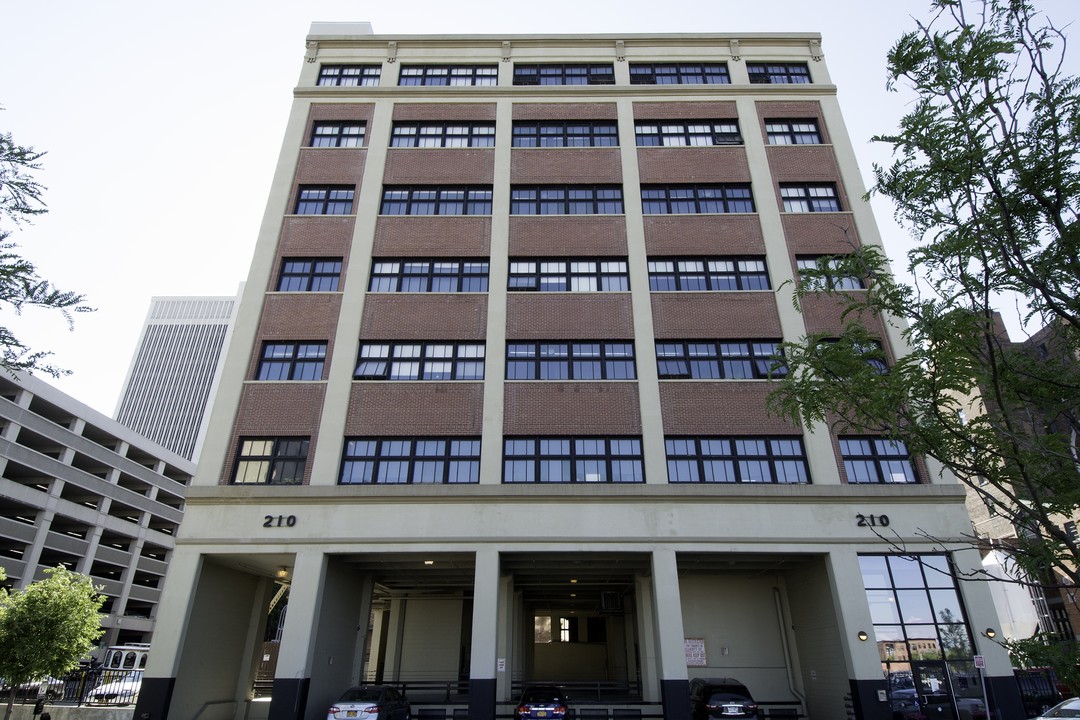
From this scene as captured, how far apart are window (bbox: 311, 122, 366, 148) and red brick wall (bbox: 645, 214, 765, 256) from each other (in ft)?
49.9

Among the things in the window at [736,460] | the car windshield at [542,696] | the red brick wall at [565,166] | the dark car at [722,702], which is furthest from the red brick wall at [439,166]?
the dark car at [722,702]

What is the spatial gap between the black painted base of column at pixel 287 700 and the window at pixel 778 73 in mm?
34662

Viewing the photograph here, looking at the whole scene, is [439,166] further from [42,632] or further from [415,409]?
[42,632]

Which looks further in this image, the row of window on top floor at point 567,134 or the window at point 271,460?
the row of window on top floor at point 567,134

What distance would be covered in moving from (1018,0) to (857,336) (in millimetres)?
4437

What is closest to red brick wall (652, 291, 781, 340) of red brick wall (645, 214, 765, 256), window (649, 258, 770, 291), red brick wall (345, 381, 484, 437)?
window (649, 258, 770, 291)

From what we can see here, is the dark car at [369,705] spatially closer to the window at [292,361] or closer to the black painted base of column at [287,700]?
the black painted base of column at [287,700]

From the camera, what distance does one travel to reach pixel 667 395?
24.8 metres

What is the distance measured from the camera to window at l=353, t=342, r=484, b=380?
83.3 ft

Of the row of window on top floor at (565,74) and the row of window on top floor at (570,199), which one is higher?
the row of window on top floor at (565,74)

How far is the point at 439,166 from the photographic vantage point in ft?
99.3

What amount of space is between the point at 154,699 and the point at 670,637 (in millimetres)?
16810

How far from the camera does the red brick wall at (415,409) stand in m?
24.1

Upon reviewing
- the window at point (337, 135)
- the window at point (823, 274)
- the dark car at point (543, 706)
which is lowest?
the dark car at point (543, 706)
